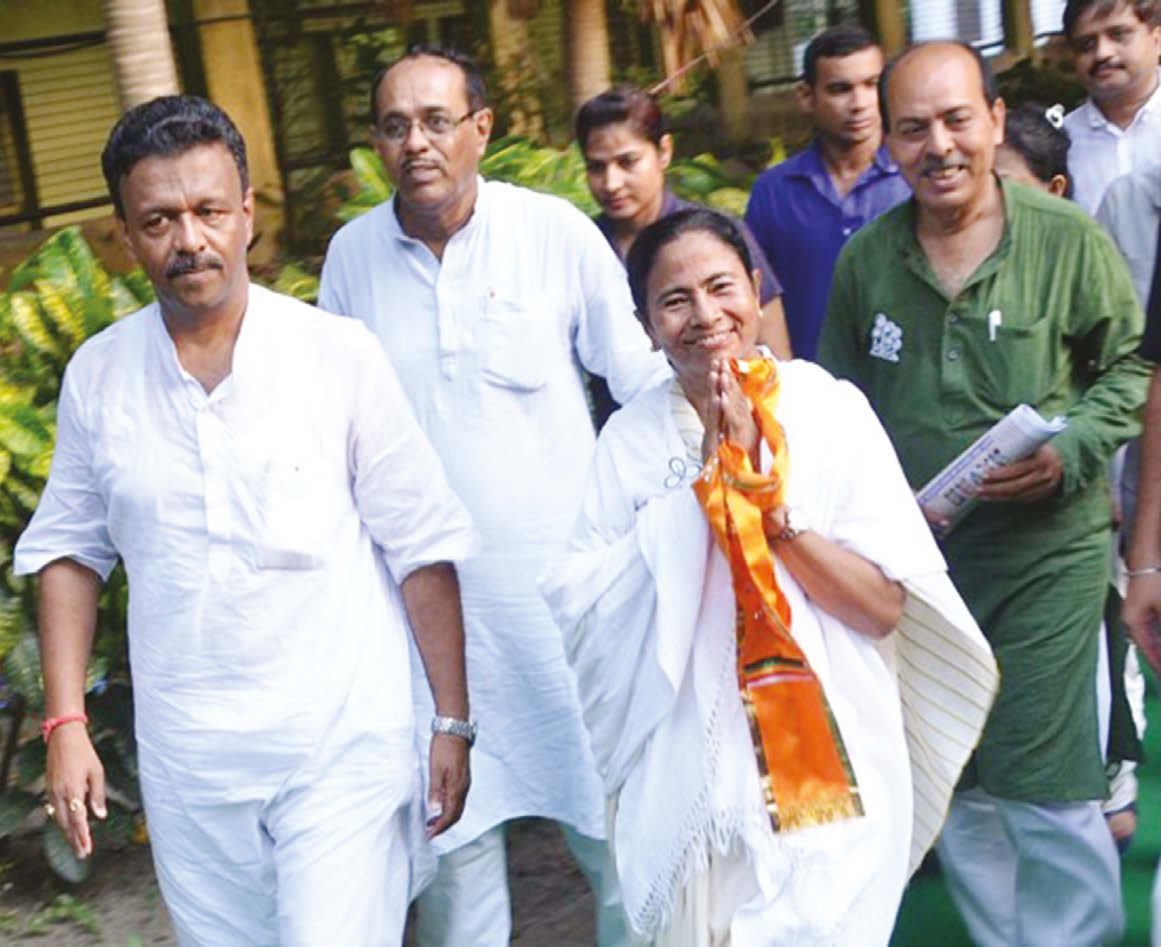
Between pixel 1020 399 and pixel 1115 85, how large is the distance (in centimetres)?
241

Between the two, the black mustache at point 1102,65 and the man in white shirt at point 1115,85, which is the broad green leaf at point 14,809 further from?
the black mustache at point 1102,65

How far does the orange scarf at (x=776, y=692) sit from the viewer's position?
11.0 feet

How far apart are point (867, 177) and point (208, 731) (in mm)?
2852

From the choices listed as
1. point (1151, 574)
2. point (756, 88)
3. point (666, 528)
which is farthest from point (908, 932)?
point (756, 88)

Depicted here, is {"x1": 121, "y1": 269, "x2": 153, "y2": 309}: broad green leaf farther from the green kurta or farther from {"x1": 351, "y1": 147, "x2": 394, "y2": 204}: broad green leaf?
the green kurta

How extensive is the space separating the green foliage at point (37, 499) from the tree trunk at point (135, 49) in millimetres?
991

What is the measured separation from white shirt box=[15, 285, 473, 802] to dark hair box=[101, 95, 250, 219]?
27cm

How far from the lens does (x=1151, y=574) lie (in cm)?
372

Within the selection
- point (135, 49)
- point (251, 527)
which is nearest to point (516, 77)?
point (135, 49)

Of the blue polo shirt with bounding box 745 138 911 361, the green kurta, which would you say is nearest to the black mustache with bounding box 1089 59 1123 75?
the blue polo shirt with bounding box 745 138 911 361

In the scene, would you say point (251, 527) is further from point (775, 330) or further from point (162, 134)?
point (775, 330)

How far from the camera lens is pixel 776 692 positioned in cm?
340

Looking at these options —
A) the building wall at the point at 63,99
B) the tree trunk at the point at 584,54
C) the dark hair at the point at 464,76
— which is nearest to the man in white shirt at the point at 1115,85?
the dark hair at the point at 464,76

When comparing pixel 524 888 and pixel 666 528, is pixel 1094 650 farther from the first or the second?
pixel 524 888
